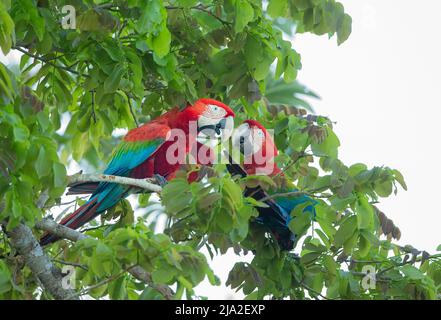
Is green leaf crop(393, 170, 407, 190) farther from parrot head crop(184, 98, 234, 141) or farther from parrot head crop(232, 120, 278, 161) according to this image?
parrot head crop(184, 98, 234, 141)

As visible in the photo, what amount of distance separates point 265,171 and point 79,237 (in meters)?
1.12

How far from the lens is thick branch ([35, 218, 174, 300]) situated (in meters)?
2.82

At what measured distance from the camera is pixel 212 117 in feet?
13.4

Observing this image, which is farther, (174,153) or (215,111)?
(174,153)

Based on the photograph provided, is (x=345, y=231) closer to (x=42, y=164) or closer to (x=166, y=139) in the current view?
(x=42, y=164)

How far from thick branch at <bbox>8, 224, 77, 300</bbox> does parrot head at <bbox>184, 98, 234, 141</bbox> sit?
3.46 ft

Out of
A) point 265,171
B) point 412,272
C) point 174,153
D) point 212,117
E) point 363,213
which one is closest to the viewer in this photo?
point 363,213

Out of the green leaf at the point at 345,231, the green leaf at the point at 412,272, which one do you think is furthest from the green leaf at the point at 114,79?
the green leaf at the point at 412,272

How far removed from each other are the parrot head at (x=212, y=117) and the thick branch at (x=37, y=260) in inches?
41.5

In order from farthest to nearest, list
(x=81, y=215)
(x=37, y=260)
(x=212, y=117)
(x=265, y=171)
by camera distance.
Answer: (x=212, y=117)
(x=265, y=171)
(x=81, y=215)
(x=37, y=260)

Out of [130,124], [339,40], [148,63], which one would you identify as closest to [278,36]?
[339,40]

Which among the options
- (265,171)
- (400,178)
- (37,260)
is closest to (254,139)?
(265,171)

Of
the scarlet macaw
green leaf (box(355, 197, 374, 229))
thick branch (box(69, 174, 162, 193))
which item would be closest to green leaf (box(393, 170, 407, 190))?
green leaf (box(355, 197, 374, 229))
